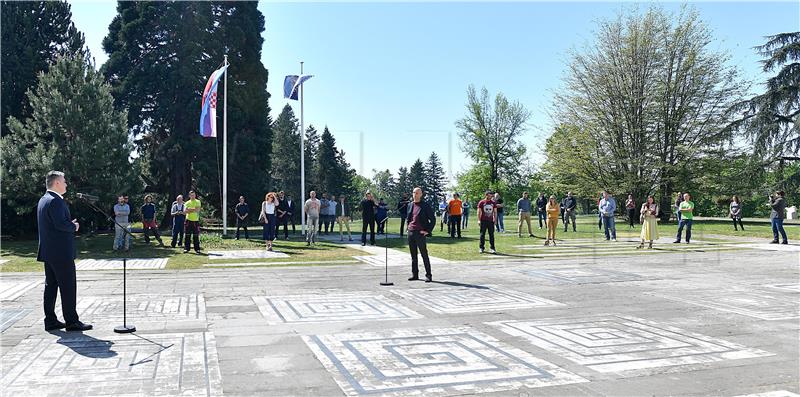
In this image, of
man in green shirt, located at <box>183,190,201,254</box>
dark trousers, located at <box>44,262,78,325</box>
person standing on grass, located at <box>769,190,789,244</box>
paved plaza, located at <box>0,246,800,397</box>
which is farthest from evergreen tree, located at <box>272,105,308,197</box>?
dark trousers, located at <box>44,262,78,325</box>

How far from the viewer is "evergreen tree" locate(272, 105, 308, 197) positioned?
75188 millimetres

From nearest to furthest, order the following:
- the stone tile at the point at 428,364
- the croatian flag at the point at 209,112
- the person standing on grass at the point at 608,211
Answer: the stone tile at the point at 428,364, the person standing on grass at the point at 608,211, the croatian flag at the point at 209,112

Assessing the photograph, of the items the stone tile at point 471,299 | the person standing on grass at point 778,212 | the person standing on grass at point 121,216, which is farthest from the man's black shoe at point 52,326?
the person standing on grass at point 778,212

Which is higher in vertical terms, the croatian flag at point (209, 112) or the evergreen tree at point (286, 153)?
the evergreen tree at point (286, 153)

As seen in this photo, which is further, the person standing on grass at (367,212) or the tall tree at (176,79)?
the tall tree at (176,79)

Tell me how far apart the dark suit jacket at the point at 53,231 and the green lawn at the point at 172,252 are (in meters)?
6.75

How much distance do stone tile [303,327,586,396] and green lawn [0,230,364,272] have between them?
27.9ft

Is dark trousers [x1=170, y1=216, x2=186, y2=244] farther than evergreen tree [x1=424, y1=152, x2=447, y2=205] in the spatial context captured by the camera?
No

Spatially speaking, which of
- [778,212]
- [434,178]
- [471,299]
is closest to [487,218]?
[471,299]

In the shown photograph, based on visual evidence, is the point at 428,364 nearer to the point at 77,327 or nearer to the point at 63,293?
the point at 77,327

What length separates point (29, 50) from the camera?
24.0 meters

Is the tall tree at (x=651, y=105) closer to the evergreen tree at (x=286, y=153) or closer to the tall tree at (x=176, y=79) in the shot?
the tall tree at (x=176, y=79)

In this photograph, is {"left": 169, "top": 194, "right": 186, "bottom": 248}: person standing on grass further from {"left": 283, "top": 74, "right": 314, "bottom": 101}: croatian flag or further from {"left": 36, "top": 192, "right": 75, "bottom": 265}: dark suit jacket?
{"left": 36, "top": 192, "right": 75, "bottom": 265}: dark suit jacket

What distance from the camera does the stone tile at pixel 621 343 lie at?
209 inches
